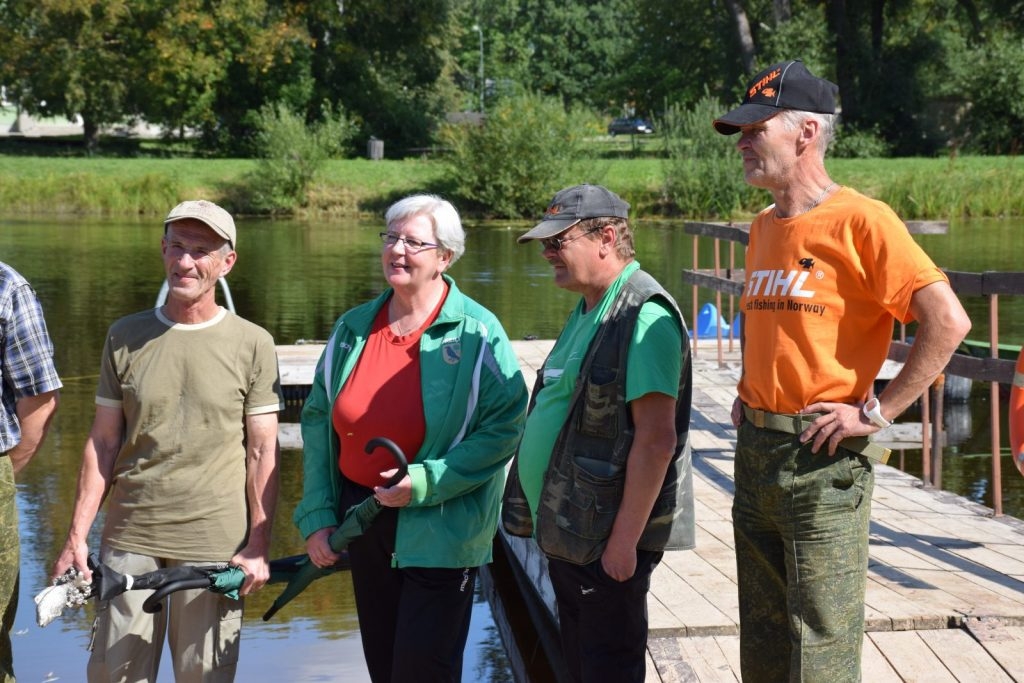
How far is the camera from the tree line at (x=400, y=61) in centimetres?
4488

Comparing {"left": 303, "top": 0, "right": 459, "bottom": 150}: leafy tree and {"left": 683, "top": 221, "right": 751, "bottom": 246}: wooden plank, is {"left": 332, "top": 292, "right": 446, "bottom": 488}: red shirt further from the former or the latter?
{"left": 303, "top": 0, "right": 459, "bottom": 150}: leafy tree

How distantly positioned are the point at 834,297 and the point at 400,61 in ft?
161

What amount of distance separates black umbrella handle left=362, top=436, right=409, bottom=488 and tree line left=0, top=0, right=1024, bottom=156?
A: 124 feet

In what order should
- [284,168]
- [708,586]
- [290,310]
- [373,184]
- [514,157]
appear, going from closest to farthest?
1. [708,586]
2. [290,310]
3. [514,157]
4. [284,168]
5. [373,184]

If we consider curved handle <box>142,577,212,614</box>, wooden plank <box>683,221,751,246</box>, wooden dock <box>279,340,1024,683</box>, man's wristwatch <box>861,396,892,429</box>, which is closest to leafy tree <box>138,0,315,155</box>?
wooden plank <box>683,221,751,246</box>

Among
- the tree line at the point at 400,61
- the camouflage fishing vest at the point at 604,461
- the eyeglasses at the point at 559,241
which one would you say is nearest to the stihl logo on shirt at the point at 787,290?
the camouflage fishing vest at the point at 604,461

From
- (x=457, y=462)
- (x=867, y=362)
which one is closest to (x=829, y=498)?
(x=867, y=362)

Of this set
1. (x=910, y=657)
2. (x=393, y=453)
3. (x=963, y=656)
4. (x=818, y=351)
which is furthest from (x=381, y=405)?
(x=963, y=656)

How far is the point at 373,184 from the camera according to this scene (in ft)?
128

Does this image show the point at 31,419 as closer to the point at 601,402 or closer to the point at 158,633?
the point at 158,633

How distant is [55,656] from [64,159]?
38879 millimetres

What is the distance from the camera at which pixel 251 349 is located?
3.63m

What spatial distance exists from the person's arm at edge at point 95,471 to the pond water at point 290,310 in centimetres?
197

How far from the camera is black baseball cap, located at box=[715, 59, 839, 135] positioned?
3211 millimetres
